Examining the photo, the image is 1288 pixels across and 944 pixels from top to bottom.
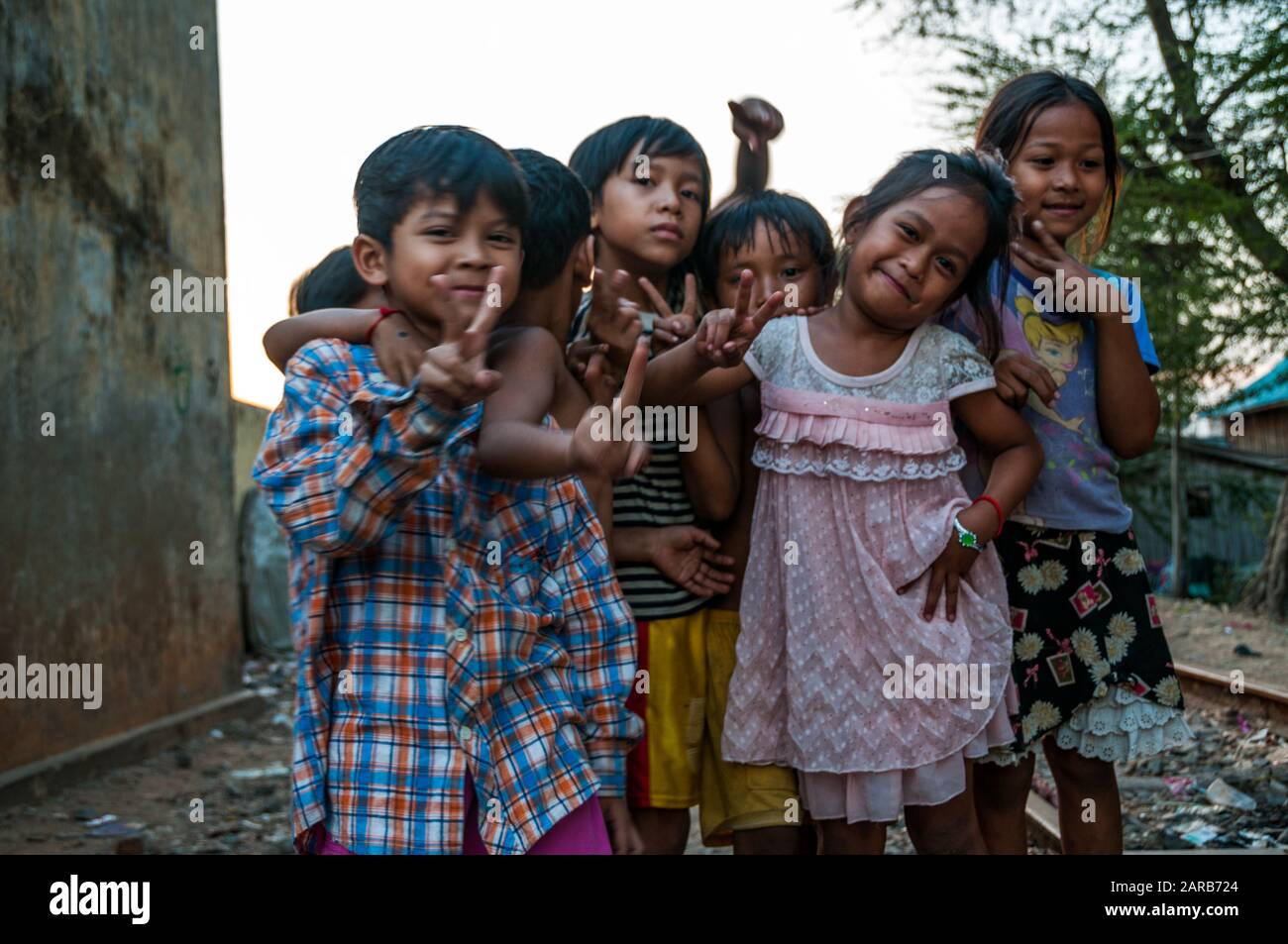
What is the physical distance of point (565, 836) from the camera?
2.07 m

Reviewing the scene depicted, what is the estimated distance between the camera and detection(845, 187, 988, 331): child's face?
2.45 meters

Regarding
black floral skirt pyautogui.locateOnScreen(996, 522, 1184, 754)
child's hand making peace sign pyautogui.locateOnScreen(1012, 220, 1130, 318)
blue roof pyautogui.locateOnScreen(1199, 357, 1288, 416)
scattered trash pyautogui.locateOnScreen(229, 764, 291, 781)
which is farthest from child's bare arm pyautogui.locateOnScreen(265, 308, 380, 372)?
blue roof pyautogui.locateOnScreen(1199, 357, 1288, 416)

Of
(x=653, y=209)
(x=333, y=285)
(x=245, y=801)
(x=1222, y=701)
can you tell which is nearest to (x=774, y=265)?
(x=653, y=209)

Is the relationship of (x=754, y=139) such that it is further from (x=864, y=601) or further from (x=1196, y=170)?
(x=1196, y=170)

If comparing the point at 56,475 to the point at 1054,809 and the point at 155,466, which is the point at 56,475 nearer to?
the point at 155,466

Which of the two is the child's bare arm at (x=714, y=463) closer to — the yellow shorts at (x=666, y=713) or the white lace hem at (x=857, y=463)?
the white lace hem at (x=857, y=463)

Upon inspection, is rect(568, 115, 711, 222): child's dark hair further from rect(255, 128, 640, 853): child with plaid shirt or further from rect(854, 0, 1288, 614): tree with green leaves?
rect(854, 0, 1288, 614): tree with green leaves

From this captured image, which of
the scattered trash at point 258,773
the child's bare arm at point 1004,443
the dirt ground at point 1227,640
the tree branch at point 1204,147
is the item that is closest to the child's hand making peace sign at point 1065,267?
the child's bare arm at point 1004,443

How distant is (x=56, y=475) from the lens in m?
6.18

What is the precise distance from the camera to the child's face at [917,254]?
245 centimetres

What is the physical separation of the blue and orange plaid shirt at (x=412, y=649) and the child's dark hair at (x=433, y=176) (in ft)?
0.78

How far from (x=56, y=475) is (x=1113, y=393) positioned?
5312 mm
